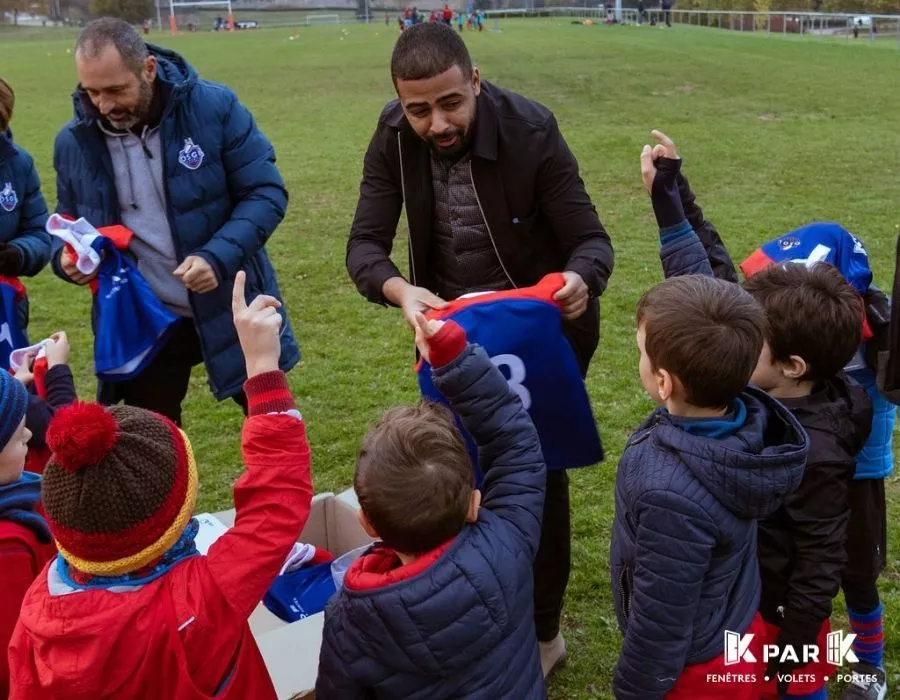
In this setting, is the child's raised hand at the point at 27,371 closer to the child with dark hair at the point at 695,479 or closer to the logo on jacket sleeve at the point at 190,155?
the logo on jacket sleeve at the point at 190,155

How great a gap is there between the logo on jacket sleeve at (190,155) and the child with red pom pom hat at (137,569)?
1.87m

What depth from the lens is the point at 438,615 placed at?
6.23ft

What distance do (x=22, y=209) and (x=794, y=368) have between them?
11.4ft

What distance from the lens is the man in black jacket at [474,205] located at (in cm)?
277

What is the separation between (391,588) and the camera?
1912 mm

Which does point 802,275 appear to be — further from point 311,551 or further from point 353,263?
point 311,551

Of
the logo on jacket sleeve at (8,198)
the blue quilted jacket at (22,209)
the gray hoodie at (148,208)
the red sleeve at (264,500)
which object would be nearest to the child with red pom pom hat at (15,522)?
the red sleeve at (264,500)

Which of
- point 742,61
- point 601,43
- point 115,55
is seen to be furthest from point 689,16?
point 115,55

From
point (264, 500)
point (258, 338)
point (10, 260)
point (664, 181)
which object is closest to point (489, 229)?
point (664, 181)

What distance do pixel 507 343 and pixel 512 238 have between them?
1.57 feet

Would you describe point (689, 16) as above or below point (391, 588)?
above

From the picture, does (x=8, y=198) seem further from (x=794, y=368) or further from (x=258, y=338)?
(x=794, y=368)

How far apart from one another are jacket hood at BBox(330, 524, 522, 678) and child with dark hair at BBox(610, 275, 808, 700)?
40 centimetres

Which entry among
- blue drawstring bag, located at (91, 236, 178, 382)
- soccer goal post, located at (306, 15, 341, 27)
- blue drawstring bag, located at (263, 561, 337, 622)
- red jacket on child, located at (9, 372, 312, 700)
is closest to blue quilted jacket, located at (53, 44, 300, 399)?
blue drawstring bag, located at (91, 236, 178, 382)
